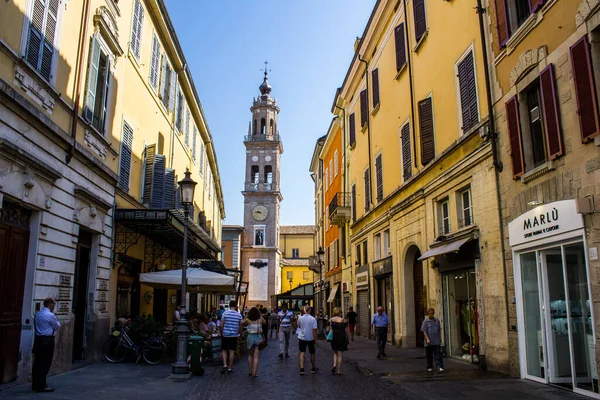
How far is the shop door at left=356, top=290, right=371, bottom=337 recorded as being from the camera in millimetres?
25094

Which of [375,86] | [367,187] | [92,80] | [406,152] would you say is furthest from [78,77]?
[367,187]

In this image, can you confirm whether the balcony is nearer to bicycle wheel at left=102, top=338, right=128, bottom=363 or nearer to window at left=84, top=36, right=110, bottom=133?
window at left=84, top=36, right=110, bottom=133

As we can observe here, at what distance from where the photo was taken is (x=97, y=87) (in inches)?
544

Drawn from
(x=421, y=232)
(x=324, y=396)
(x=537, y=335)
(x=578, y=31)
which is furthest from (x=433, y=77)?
(x=324, y=396)

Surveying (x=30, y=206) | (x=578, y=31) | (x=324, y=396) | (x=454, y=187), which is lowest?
(x=324, y=396)

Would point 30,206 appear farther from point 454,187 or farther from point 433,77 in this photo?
point 433,77

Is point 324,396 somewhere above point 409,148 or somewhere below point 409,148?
below

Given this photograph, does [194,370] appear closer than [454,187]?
Yes

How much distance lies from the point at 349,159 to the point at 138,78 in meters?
15.0

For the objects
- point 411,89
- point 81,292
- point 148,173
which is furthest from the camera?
point 148,173

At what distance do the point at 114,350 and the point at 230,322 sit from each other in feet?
11.3

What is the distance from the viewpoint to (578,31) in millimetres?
8750

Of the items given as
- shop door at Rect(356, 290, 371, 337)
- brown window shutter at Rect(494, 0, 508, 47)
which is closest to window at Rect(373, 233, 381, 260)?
shop door at Rect(356, 290, 371, 337)

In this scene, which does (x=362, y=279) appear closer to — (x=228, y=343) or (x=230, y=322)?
(x=228, y=343)
